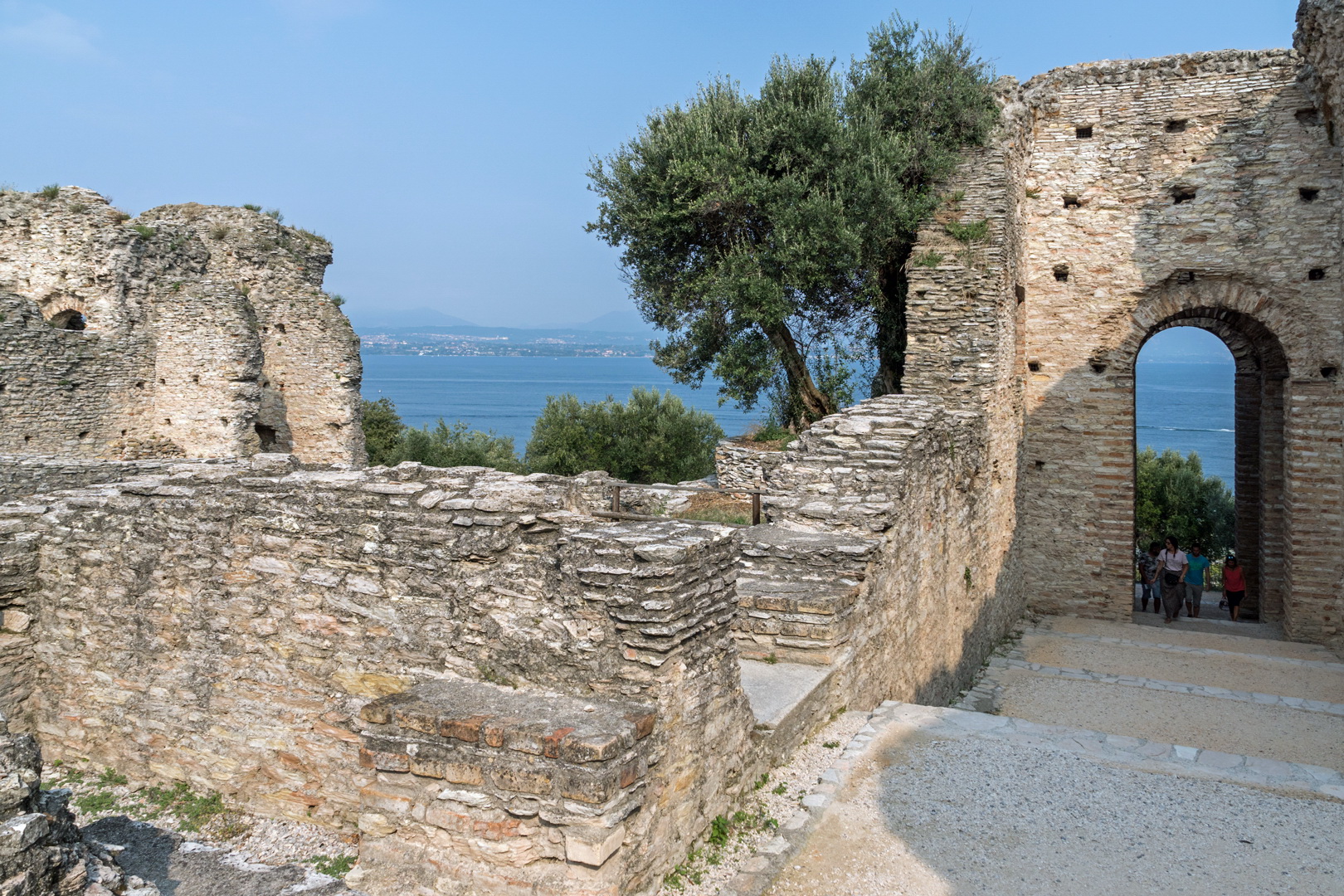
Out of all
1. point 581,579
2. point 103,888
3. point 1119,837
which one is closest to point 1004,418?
point 1119,837

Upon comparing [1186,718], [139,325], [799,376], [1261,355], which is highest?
[139,325]

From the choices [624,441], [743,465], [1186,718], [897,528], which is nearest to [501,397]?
[624,441]

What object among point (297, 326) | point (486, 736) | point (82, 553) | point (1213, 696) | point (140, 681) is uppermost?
point (297, 326)

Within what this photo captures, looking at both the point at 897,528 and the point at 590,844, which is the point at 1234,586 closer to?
the point at 897,528

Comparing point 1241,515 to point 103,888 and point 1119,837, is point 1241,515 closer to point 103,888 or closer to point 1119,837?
point 1119,837

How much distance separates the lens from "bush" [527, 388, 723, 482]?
2558 centimetres

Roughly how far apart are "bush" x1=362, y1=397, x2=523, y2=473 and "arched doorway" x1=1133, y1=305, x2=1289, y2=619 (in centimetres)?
1677

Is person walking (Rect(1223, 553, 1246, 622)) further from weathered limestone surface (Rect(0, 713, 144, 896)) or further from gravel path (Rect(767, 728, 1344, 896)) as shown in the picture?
weathered limestone surface (Rect(0, 713, 144, 896))

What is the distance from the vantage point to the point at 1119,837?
4.71 m

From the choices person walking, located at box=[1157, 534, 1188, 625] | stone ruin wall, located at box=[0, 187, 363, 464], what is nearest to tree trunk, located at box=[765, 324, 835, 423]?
person walking, located at box=[1157, 534, 1188, 625]

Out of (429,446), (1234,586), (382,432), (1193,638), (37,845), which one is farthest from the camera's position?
(382,432)

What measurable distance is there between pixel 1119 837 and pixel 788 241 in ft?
30.6

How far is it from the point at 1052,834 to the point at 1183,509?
28.1m

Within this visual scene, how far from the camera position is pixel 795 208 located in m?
12.6
